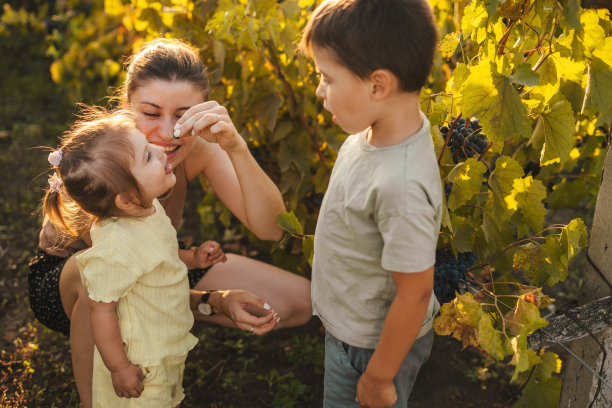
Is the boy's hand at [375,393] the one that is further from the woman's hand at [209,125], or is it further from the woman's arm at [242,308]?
the woman's hand at [209,125]

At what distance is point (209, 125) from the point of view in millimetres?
1634

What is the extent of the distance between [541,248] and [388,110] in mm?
639

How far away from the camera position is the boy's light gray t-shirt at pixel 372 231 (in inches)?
46.6

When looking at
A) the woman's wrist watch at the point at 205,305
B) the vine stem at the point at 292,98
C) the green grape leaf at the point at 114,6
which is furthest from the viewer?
the green grape leaf at the point at 114,6

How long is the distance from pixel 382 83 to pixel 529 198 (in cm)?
66

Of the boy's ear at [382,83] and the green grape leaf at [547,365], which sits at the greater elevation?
the boy's ear at [382,83]

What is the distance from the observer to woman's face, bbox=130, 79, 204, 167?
1.84 meters

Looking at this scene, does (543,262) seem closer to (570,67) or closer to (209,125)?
(570,67)

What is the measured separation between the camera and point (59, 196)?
178 centimetres

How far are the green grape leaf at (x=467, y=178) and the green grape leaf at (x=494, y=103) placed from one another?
0.40ft

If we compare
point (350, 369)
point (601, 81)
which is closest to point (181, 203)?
point (350, 369)

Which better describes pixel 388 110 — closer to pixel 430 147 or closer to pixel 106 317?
pixel 430 147

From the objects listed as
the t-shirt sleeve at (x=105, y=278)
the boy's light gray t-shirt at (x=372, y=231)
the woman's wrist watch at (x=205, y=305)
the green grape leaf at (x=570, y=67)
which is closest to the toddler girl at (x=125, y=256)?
the t-shirt sleeve at (x=105, y=278)

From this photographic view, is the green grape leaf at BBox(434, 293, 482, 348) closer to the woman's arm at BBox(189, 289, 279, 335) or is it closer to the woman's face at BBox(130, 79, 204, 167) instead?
the woman's arm at BBox(189, 289, 279, 335)
